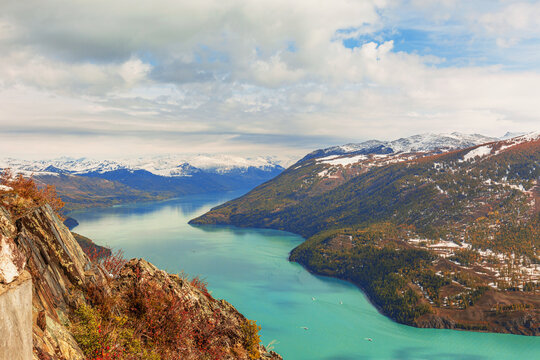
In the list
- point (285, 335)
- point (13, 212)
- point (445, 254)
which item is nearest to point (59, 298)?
point (13, 212)

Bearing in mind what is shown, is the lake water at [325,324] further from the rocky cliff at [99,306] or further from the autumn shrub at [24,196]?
the autumn shrub at [24,196]

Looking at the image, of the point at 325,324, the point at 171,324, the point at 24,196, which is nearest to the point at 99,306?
the point at 171,324

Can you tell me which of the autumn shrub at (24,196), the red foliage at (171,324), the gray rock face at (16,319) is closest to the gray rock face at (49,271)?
the gray rock face at (16,319)

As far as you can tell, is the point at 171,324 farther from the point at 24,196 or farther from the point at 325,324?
the point at 325,324

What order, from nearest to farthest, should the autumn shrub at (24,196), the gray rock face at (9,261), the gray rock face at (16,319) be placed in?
the gray rock face at (16,319), the gray rock face at (9,261), the autumn shrub at (24,196)

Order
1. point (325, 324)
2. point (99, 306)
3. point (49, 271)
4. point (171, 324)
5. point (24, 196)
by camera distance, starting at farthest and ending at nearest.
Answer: point (325, 324)
point (171, 324)
point (99, 306)
point (24, 196)
point (49, 271)

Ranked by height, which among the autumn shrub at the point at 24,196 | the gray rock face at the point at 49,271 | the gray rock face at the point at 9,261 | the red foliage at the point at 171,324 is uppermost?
the autumn shrub at the point at 24,196

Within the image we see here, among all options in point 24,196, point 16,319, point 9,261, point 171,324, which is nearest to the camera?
point 16,319
